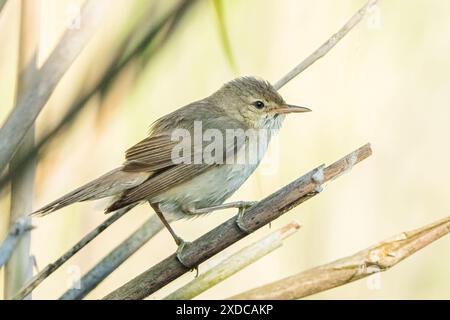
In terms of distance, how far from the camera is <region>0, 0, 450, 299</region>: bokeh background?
2.37 meters

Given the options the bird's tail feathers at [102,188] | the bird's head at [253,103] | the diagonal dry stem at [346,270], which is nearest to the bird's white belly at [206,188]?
the bird's tail feathers at [102,188]

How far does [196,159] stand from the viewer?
7.57ft

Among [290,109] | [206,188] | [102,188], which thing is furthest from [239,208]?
[290,109]

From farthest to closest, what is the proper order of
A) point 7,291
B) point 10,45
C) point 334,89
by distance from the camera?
point 334,89
point 10,45
point 7,291

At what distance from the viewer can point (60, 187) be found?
238 centimetres

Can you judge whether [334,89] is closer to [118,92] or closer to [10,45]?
[118,92]

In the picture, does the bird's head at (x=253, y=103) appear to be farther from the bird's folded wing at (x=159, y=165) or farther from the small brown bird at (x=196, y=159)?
the bird's folded wing at (x=159, y=165)

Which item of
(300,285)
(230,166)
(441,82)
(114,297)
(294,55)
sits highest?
(294,55)

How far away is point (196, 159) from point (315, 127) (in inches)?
20.4

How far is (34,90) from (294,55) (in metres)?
1.05

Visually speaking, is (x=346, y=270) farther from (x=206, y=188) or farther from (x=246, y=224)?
(x=206, y=188)

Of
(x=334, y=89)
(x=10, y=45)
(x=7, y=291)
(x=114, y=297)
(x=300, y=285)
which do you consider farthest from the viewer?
(x=334, y=89)

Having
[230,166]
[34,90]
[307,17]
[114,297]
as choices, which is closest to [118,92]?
[34,90]

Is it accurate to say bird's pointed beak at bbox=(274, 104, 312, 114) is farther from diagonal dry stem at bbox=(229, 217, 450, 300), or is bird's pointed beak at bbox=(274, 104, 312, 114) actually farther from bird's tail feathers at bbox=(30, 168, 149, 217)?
diagonal dry stem at bbox=(229, 217, 450, 300)
